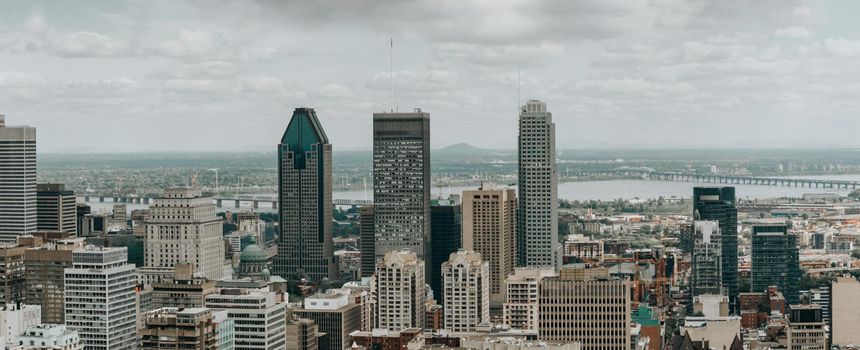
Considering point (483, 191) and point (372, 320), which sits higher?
point (483, 191)

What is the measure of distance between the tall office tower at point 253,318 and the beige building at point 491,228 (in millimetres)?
17902

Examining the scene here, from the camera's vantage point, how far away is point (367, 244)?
62.4 metres

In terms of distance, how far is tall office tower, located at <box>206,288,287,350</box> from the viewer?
35812mm

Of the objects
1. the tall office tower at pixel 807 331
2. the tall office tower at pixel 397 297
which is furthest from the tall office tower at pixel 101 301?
the tall office tower at pixel 807 331

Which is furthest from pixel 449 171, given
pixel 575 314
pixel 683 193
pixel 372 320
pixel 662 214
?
pixel 575 314

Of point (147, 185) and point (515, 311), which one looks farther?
point (147, 185)

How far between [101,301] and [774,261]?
3169 centimetres

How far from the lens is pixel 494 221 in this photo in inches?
2207

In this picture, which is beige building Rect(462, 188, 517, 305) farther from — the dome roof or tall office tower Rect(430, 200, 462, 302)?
the dome roof

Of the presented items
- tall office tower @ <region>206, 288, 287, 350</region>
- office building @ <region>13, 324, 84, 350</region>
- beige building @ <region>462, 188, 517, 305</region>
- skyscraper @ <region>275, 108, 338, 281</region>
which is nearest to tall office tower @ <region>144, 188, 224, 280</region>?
beige building @ <region>462, 188, 517, 305</region>

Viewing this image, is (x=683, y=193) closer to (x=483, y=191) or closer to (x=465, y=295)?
(x=483, y=191)

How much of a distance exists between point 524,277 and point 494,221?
1383cm

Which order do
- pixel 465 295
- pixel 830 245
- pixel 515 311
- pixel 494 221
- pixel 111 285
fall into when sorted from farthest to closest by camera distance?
pixel 830 245 < pixel 494 221 < pixel 465 295 < pixel 515 311 < pixel 111 285

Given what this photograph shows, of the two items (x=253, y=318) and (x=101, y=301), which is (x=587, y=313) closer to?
(x=253, y=318)
